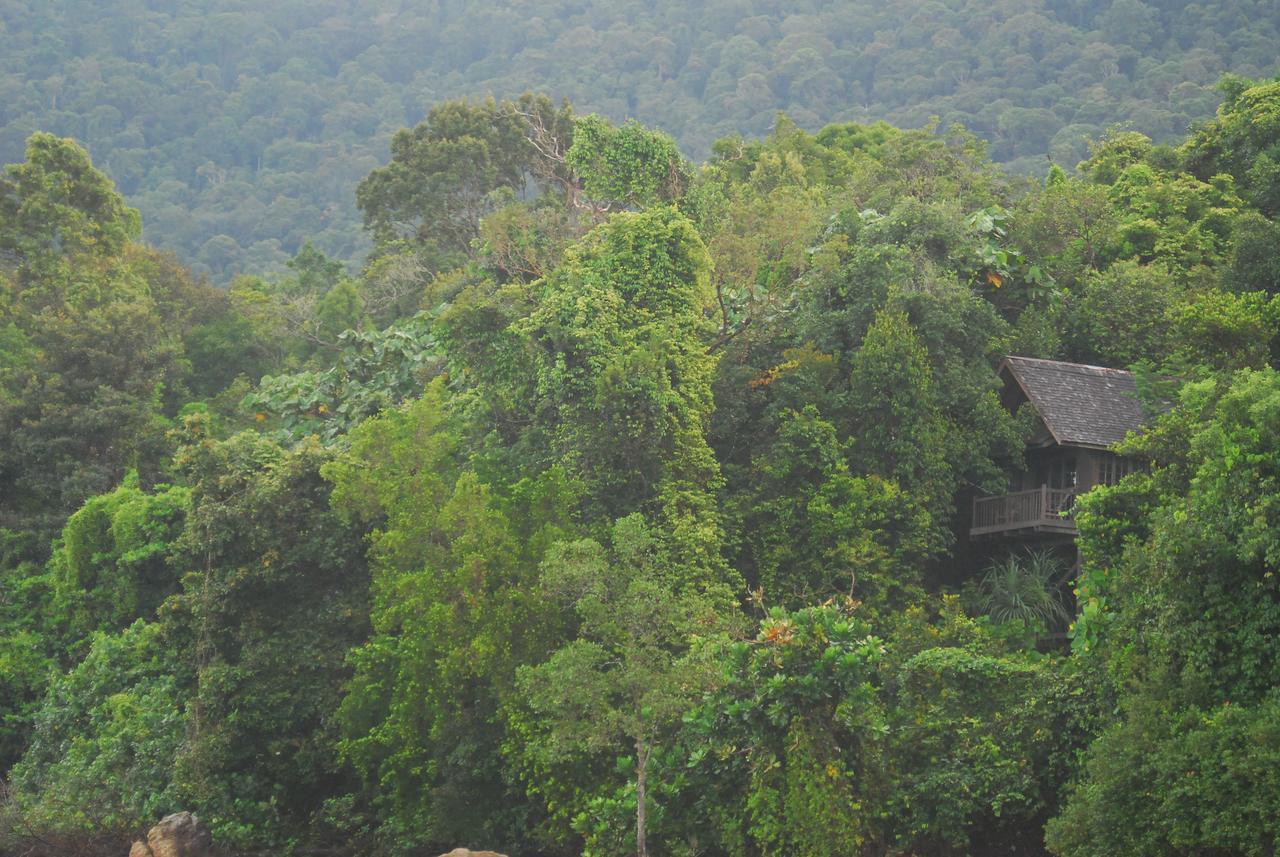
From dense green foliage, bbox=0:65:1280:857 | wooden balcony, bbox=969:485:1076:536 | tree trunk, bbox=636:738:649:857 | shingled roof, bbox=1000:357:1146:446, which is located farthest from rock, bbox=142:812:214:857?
shingled roof, bbox=1000:357:1146:446

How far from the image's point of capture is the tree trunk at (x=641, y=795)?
18031 millimetres

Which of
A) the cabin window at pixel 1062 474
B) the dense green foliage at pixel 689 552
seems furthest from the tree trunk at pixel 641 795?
the cabin window at pixel 1062 474

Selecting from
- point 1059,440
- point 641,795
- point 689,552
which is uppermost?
point 1059,440

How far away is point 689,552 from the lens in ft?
71.6

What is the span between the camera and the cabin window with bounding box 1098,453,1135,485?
2341 centimetres

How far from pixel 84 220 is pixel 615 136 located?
A: 56.7ft

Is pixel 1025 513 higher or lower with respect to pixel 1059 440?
lower

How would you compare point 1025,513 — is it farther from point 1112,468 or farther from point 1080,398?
point 1080,398

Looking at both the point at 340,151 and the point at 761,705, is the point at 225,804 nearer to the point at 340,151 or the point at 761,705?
the point at 761,705

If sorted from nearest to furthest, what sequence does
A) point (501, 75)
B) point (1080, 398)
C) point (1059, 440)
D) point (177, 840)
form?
1. point (177, 840)
2. point (1059, 440)
3. point (1080, 398)
4. point (501, 75)

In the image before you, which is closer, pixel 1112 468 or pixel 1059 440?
pixel 1059 440

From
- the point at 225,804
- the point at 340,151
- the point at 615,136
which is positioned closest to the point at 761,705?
the point at 225,804

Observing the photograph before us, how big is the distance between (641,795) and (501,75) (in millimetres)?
85905

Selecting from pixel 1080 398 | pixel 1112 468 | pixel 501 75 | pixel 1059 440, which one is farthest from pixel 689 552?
pixel 501 75
